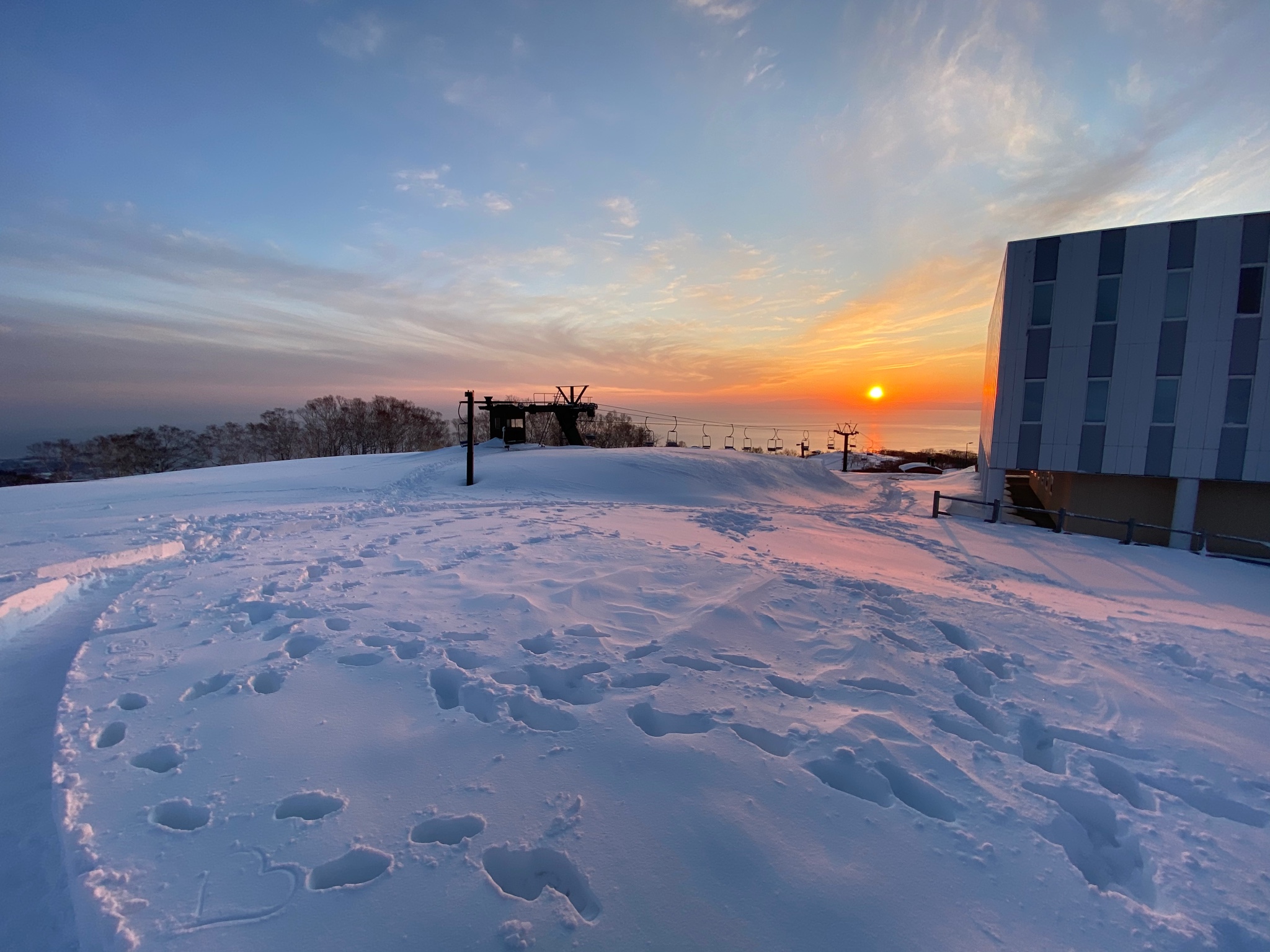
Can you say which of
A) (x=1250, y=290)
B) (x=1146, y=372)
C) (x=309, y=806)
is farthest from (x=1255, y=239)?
(x=309, y=806)

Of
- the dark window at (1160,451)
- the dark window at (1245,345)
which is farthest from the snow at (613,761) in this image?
the dark window at (1245,345)

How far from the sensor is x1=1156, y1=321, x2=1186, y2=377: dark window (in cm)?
1570

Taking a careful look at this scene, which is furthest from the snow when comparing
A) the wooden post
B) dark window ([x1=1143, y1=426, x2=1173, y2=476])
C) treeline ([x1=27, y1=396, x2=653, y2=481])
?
treeline ([x1=27, y1=396, x2=653, y2=481])

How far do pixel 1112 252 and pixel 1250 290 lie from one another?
365 centimetres

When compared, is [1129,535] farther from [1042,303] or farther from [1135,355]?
[1042,303]

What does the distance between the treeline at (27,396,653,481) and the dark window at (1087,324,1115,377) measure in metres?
29.7

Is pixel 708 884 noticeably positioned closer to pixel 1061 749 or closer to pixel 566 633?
pixel 566 633

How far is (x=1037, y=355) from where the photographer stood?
17641mm

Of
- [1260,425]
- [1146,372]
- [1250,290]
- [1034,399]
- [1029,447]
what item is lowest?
[1029,447]

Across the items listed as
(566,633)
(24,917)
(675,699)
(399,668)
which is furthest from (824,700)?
(24,917)

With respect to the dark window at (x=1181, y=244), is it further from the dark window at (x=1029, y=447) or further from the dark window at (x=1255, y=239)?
the dark window at (x=1029, y=447)

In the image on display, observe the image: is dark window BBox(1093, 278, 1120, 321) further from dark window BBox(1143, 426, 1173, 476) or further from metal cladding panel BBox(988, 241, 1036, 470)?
dark window BBox(1143, 426, 1173, 476)

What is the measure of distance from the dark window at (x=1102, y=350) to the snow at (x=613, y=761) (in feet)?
41.7

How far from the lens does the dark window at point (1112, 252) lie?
1614cm
